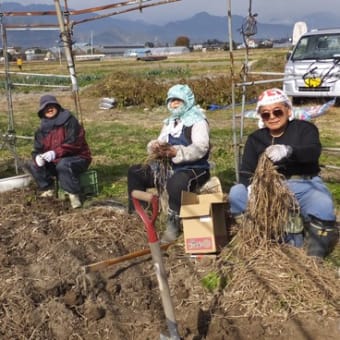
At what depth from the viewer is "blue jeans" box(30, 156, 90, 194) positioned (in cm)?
488

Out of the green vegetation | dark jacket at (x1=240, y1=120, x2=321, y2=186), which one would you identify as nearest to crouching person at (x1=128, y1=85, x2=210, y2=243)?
dark jacket at (x1=240, y1=120, x2=321, y2=186)

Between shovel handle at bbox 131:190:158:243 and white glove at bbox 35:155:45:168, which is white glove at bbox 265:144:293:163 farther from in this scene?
white glove at bbox 35:155:45:168

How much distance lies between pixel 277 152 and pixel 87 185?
2411 millimetres

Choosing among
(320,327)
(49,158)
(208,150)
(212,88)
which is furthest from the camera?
(212,88)

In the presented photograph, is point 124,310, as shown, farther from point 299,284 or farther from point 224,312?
point 299,284

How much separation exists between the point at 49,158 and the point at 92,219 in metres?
0.99

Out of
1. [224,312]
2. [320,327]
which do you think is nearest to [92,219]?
[224,312]

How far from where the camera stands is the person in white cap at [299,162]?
338 cm

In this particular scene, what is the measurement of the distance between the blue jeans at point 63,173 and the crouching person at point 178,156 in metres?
0.84

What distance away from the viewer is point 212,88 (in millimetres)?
13156

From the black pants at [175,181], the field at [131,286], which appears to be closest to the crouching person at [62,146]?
the field at [131,286]

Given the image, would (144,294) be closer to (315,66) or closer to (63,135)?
(63,135)

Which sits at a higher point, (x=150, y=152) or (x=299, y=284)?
(x=150, y=152)

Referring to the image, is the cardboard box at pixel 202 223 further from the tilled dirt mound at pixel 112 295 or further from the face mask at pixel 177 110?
the face mask at pixel 177 110
